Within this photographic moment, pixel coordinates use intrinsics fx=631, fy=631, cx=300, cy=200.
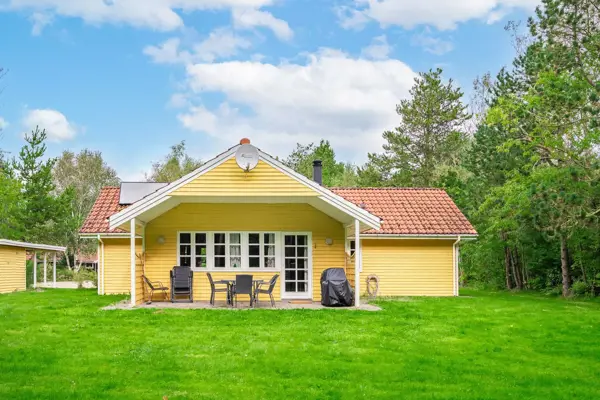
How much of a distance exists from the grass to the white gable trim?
7.32ft

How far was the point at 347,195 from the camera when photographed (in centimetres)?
2152

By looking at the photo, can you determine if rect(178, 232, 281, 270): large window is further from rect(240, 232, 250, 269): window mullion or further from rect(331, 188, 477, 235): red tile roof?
rect(331, 188, 477, 235): red tile roof

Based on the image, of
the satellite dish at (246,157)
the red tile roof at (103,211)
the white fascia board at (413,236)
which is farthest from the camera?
the red tile roof at (103,211)

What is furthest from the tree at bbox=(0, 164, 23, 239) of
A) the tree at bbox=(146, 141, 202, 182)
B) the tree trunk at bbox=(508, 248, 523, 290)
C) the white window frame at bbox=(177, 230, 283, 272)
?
the tree trunk at bbox=(508, 248, 523, 290)

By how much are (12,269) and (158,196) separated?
13914 mm

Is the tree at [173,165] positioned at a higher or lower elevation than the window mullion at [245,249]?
higher

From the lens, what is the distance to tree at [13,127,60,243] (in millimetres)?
39125

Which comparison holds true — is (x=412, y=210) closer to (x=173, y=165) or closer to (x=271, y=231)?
(x=271, y=231)

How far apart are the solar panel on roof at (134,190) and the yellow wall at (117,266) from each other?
1.74 m

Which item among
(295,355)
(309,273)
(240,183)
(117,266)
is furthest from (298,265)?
(295,355)

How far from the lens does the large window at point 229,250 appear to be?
54.8 feet

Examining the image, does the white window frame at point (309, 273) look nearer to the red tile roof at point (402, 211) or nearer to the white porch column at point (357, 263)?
the red tile roof at point (402, 211)

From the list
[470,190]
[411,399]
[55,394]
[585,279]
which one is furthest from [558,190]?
[55,394]

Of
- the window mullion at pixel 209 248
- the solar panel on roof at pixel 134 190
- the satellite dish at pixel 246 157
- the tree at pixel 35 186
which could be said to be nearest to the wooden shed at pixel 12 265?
the solar panel on roof at pixel 134 190
